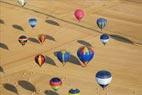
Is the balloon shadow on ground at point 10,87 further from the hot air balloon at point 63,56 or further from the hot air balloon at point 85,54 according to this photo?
the hot air balloon at point 85,54

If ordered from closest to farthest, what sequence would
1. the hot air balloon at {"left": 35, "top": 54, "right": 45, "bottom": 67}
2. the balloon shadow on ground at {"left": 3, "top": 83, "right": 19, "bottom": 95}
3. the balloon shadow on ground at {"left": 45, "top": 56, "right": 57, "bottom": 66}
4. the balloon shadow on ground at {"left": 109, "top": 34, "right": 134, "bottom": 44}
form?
the balloon shadow on ground at {"left": 3, "top": 83, "right": 19, "bottom": 95}, the hot air balloon at {"left": 35, "top": 54, "right": 45, "bottom": 67}, the balloon shadow on ground at {"left": 45, "top": 56, "right": 57, "bottom": 66}, the balloon shadow on ground at {"left": 109, "top": 34, "right": 134, "bottom": 44}

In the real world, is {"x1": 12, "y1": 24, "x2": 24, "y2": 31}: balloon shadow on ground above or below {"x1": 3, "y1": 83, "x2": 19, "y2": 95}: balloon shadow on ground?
above

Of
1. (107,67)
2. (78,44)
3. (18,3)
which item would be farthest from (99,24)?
(18,3)

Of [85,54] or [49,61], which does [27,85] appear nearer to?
[49,61]

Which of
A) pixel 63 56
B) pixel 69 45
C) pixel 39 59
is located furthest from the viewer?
pixel 69 45

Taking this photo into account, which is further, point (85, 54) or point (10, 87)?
point (85, 54)

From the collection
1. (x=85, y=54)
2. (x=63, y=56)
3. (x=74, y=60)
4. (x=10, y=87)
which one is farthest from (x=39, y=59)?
(x=85, y=54)

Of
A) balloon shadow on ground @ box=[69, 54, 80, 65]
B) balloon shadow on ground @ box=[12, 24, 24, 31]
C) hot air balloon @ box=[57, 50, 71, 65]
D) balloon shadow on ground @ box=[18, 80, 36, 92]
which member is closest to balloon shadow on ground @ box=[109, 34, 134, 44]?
balloon shadow on ground @ box=[69, 54, 80, 65]

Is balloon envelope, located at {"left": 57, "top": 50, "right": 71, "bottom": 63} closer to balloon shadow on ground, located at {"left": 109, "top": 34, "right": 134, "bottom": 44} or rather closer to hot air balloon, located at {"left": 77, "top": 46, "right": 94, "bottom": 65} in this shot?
hot air balloon, located at {"left": 77, "top": 46, "right": 94, "bottom": 65}
